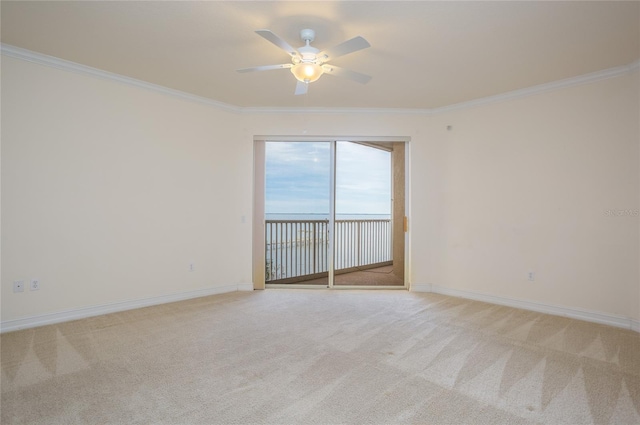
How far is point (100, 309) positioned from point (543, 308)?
4.84 meters

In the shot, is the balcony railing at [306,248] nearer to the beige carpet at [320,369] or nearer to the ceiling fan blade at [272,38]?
the beige carpet at [320,369]

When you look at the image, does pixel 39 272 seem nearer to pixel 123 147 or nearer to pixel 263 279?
pixel 123 147

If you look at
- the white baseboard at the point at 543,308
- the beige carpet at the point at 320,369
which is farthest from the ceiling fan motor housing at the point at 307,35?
the white baseboard at the point at 543,308

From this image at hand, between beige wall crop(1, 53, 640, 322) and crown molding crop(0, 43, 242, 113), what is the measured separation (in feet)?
0.21

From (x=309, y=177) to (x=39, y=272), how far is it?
10.7 ft

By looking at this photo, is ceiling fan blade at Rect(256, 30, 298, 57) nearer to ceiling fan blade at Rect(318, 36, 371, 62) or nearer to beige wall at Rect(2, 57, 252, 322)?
ceiling fan blade at Rect(318, 36, 371, 62)

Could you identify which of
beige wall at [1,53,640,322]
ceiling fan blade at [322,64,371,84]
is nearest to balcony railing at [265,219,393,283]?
beige wall at [1,53,640,322]

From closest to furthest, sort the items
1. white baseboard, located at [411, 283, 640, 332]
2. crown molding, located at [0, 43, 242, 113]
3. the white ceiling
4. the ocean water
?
the white ceiling, crown molding, located at [0, 43, 242, 113], white baseboard, located at [411, 283, 640, 332], the ocean water

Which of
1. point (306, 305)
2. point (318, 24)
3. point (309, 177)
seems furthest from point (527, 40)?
point (306, 305)

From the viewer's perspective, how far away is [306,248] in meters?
5.63

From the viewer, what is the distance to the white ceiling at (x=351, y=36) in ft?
8.10

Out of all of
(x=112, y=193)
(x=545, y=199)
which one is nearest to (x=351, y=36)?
(x=545, y=199)

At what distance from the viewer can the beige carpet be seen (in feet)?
6.18

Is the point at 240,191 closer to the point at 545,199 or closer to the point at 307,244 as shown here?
the point at 307,244
